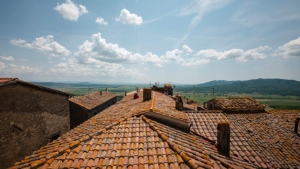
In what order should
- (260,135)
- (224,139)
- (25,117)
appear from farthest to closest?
(260,135), (25,117), (224,139)

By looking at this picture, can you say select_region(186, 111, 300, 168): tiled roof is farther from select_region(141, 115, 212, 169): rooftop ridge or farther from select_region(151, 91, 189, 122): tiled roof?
select_region(141, 115, 212, 169): rooftop ridge

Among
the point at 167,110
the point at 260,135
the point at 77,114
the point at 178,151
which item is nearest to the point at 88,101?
the point at 77,114

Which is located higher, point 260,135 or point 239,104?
point 239,104

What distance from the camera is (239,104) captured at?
68.0 feet

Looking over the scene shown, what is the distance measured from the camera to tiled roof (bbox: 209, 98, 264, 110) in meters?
20.1

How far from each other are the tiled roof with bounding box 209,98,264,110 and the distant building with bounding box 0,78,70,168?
63.1 ft

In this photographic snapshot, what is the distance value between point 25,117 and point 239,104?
22.9 metres

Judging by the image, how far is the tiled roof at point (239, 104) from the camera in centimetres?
2011

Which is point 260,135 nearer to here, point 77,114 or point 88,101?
point 77,114

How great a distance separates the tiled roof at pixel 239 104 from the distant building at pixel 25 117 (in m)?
19.2

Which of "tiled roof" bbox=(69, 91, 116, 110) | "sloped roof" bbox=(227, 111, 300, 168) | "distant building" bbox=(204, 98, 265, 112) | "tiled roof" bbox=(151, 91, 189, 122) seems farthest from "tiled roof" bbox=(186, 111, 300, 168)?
"tiled roof" bbox=(69, 91, 116, 110)

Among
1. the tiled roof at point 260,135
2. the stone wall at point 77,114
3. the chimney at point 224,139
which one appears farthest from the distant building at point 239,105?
the stone wall at point 77,114

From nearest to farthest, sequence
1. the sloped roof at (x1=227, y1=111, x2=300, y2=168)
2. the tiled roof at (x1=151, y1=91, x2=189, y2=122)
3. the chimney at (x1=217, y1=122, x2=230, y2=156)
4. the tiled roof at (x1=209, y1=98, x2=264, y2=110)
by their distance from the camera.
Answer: the chimney at (x1=217, y1=122, x2=230, y2=156), the tiled roof at (x1=151, y1=91, x2=189, y2=122), the sloped roof at (x1=227, y1=111, x2=300, y2=168), the tiled roof at (x1=209, y1=98, x2=264, y2=110)

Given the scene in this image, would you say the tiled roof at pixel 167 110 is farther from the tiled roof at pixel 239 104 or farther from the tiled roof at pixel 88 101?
the tiled roof at pixel 88 101
